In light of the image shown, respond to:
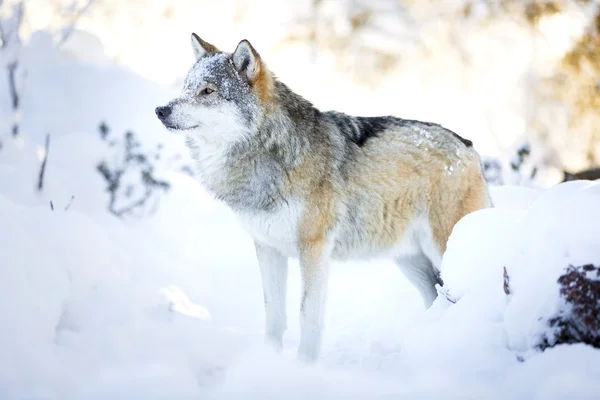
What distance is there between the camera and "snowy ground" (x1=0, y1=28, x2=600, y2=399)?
237 centimetres

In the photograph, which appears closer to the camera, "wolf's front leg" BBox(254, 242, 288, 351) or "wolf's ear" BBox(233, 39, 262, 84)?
"wolf's ear" BBox(233, 39, 262, 84)

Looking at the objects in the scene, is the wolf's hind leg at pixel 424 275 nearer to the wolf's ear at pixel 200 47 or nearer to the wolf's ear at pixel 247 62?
the wolf's ear at pixel 247 62

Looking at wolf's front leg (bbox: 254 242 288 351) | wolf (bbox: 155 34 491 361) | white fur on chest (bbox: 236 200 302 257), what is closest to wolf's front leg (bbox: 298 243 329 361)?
wolf (bbox: 155 34 491 361)

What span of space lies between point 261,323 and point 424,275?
5.71ft

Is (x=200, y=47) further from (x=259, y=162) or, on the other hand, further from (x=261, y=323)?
(x=261, y=323)

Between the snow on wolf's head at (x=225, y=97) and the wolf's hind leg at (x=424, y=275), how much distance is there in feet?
6.05

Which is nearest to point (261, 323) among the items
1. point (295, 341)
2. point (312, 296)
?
point (295, 341)

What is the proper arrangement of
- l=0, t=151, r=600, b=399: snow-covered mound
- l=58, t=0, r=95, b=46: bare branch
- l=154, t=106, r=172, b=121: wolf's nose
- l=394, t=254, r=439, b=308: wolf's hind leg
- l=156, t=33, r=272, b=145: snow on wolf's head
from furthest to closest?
l=58, t=0, r=95, b=46: bare branch → l=394, t=254, r=439, b=308: wolf's hind leg → l=156, t=33, r=272, b=145: snow on wolf's head → l=154, t=106, r=172, b=121: wolf's nose → l=0, t=151, r=600, b=399: snow-covered mound

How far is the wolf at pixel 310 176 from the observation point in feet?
12.4

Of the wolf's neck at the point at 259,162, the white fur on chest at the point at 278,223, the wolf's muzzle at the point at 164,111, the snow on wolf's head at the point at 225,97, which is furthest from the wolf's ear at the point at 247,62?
the white fur on chest at the point at 278,223

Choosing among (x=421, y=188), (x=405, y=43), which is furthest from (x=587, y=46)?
(x=421, y=188)

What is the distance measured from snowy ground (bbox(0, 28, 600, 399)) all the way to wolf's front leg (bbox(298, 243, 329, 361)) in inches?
5.5

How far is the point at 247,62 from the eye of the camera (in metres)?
3.81

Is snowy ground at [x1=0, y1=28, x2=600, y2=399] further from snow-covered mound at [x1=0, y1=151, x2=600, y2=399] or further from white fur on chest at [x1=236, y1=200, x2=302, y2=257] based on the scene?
white fur on chest at [x1=236, y1=200, x2=302, y2=257]
